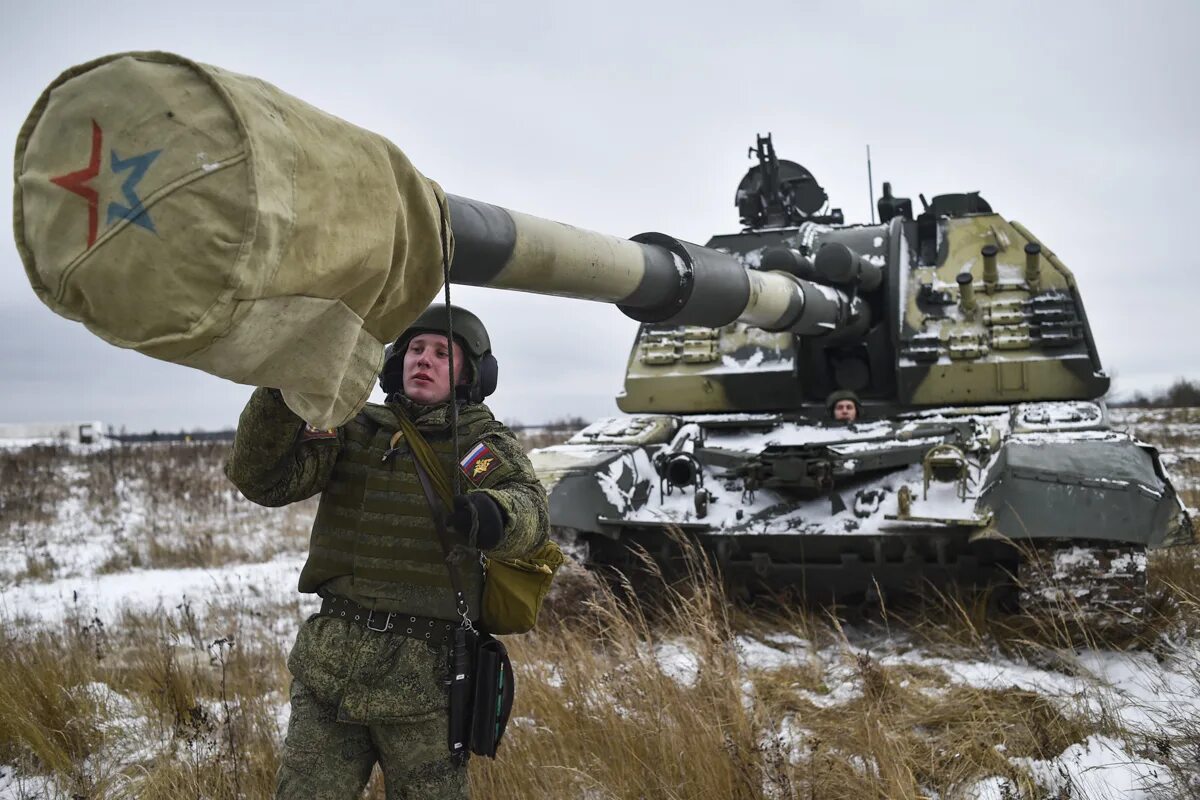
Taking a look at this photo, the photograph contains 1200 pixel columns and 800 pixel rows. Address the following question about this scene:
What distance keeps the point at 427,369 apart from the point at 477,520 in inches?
21.7

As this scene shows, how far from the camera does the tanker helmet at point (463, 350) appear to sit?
2383mm

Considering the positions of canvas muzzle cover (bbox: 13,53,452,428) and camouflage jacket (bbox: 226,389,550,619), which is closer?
canvas muzzle cover (bbox: 13,53,452,428)

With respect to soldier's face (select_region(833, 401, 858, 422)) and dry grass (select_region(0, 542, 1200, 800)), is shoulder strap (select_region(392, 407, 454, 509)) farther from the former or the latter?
soldier's face (select_region(833, 401, 858, 422))

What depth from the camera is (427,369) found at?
2.38 meters

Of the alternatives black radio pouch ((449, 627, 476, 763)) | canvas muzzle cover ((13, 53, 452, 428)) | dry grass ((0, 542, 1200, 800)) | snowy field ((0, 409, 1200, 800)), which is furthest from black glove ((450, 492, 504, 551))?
snowy field ((0, 409, 1200, 800))

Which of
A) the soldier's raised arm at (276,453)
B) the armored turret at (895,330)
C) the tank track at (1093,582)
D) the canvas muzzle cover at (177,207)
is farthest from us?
the armored turret at (895,330)

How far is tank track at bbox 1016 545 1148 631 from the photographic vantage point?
14.3 feet

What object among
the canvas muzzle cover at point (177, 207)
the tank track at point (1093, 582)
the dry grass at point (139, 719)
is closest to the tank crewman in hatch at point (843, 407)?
the tank track at point (1093, 582)

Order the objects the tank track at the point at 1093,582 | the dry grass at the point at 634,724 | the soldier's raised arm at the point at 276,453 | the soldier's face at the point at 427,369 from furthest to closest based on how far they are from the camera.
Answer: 1. the tank track at the point at 1093,582
2. the dry grass at the point at 634,724
3. the soldier's face at the point at 427,369
4. the soldier's raised arm at the point at 276,453

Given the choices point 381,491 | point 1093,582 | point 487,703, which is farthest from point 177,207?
point 1093,582

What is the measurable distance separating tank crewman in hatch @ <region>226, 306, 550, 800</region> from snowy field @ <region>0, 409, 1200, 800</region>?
42.5 inches

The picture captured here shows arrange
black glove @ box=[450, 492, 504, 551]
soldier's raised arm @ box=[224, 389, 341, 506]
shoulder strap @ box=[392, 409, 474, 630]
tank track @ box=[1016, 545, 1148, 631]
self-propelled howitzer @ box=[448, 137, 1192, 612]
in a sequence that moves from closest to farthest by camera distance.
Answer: black glove @ box=[450, 492, 504, 551] → soldier's raised arm @ box=[224, 389, 341, 506] → shoulder strap @ box=[392, 409, 474, 630] → self-propelled howitzer @ box=[448, 137, 1192, 612] → tank track @ box=[1016, 545, 1148, 631]

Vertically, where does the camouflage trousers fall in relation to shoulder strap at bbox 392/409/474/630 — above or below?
below

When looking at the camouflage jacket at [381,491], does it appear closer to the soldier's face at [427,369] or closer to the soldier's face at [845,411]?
the soldier's face at [427,369]
